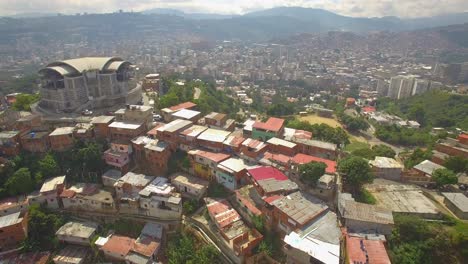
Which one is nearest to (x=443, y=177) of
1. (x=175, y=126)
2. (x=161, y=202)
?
(x=161, y=202)

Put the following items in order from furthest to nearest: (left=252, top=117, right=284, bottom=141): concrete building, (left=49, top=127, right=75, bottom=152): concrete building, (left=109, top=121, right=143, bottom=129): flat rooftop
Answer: (left=252, top=117, right=284, bottom=141): concrete building, (left=109, top=121, right=143, bottom=129): flat rooftop, (left=49, top=127, right=75, bottom=152): concrete building

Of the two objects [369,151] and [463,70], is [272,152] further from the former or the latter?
[463,70]

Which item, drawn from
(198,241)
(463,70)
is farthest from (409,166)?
(463,70)

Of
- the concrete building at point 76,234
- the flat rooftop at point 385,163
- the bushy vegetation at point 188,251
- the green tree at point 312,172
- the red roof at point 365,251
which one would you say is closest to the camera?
the red roof at point 365,251

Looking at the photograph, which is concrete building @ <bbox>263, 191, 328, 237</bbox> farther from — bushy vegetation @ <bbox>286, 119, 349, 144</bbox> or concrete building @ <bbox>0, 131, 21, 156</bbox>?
concrete building @ <bbox>0, 131, 21, 156</bbox>

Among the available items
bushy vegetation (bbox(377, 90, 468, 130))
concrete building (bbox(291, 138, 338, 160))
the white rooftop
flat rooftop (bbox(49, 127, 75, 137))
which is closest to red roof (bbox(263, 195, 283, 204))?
concrete building (bbox(291, 138, 338, 160))

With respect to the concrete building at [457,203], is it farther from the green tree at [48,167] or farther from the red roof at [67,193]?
the green tree at [48,167]

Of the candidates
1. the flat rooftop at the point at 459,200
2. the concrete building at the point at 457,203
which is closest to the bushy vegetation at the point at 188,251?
the concrete building at the point at 457,203
